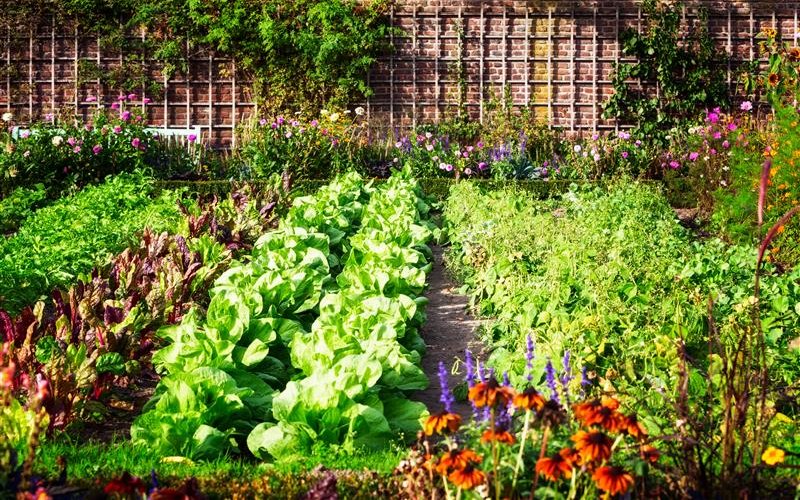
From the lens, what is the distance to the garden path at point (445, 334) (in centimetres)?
452

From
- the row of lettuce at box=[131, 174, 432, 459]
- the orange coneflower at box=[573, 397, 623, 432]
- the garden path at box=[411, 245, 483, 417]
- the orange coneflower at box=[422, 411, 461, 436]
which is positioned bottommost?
the garden path at box=[411, 245, 483, 417]

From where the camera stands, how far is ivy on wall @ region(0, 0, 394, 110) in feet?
47.7

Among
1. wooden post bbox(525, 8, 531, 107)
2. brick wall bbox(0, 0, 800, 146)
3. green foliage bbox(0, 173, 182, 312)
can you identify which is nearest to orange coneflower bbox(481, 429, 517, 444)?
green foliage bbox(0, 173, 182, 312)

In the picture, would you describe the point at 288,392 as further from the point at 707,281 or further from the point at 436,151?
the point at 436,151

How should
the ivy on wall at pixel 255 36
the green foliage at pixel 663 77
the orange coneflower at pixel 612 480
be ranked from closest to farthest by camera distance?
1. the orange coneflower at pixel 612 480
2. the ivy on wall at pixel 255 36
3. the green foliage at pixel 663 77

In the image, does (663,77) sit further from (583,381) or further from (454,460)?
(454,460)

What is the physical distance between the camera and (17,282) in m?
5.61

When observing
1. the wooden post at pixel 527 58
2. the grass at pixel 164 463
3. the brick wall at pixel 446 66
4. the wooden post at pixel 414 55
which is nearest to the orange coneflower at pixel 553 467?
the grass at pixel 164 463

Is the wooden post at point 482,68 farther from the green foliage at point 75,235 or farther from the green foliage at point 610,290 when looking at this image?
the green foliage at point 610,290

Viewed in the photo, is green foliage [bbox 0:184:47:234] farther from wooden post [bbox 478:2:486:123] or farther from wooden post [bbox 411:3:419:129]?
wooden post [bbox 478:2:486:123]

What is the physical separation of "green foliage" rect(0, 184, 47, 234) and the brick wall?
16.6ft

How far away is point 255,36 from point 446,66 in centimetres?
273

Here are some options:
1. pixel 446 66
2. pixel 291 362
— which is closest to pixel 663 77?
pixel 446 66

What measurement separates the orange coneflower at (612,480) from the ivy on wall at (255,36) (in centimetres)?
1268
